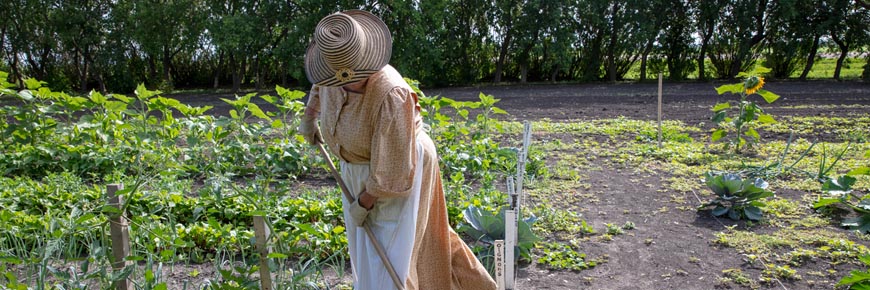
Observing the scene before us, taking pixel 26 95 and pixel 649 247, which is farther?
pixel 26 95

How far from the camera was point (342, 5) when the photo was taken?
1402 centimetres

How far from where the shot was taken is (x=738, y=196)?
4.34 m

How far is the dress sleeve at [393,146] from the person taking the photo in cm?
215

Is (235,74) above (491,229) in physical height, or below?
above

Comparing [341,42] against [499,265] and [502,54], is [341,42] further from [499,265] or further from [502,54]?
[502,54]

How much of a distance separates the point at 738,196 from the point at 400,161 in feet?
9.71

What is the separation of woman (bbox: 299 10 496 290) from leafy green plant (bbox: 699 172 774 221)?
7.78ft

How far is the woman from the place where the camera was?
215 centimetres

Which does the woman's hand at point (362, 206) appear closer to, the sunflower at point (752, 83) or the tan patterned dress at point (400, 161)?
the tan patterned dress at point (400, 161)

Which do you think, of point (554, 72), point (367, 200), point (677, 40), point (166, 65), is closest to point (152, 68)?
point (166, 65)

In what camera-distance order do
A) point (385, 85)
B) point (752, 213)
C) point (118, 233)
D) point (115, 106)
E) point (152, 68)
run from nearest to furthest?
point (385, 85) → point (118, 233) → point (752, 213) → point (115, 106) → point (152, 68)

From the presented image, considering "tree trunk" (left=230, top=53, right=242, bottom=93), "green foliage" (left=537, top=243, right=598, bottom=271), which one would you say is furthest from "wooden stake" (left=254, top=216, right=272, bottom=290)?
"tree trunk" (left=230, top=53, right=242, bottom=93)

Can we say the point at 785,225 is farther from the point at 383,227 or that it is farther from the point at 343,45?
the point at 343,45

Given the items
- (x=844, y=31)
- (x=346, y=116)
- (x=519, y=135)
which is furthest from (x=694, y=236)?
(x=844, y=31)
